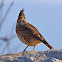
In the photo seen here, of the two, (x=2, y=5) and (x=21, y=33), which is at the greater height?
(x=2, y=5)

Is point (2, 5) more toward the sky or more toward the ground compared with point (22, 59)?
more toward the sky

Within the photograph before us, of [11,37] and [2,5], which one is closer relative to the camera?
[2,5]

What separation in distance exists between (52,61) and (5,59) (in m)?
1.09

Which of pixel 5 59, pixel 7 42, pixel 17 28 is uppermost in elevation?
pixel 17 28

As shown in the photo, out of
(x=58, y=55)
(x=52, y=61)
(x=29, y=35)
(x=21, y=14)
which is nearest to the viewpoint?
(x=52, y=61)

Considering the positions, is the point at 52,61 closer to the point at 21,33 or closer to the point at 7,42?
the point at 7,42

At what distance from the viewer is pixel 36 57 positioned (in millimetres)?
3812

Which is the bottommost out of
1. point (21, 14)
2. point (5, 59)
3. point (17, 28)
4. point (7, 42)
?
point (5, 59)

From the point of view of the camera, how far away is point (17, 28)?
6.00m

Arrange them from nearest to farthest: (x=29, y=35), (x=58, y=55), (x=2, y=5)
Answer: (x=2, y=5), (x=58, y=55), (x=29, y=35)

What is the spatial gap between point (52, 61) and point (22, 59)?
65 centimetres

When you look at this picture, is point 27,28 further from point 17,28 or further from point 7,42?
point 7,42

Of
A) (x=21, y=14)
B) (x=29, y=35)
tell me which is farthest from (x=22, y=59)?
(x=21, y=14)

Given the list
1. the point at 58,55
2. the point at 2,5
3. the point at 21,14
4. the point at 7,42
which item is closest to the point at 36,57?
the point at 58,55
